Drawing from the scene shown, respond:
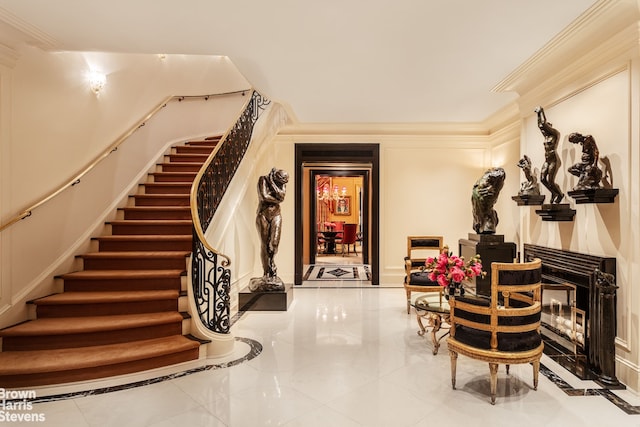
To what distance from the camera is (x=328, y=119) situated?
6.29 meters

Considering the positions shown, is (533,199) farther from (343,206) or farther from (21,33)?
(343,206)

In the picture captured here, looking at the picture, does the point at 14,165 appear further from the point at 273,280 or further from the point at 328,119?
the point at 328,119

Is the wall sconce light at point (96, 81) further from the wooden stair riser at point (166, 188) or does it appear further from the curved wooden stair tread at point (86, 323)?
the curved wooden stair tread at point (86, 323)

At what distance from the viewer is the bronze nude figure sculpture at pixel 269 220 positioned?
5.04 meters

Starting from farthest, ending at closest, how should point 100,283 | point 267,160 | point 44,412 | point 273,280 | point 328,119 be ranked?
point 267,160 → point 328,119 → point 273,280 → point 100,283 → point 44,412

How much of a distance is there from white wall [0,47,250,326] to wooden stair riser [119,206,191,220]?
22cm

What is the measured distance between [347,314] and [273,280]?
1.25 m

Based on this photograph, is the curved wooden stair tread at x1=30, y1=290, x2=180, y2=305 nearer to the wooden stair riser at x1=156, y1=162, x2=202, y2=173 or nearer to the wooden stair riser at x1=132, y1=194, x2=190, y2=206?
the wooden stair riser at x1=132, y1=194, x2=190, y2=206

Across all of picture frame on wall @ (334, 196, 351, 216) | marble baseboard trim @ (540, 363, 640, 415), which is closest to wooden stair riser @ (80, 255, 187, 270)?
marble baseboard trim @ (540, 363, 640, 415)

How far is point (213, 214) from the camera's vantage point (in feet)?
15.5

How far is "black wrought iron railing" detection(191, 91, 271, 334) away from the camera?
3.52 metres

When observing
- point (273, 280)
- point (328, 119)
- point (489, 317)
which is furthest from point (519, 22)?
point (273, 280)

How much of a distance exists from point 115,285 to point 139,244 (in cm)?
78

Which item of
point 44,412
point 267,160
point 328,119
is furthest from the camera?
point 267,160
